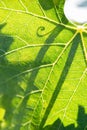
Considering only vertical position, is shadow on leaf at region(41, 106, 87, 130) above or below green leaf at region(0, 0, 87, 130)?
below

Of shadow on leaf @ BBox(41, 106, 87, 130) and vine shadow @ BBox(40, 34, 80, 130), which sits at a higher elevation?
vine shadow @ BBox(40, 34, 80, 130)

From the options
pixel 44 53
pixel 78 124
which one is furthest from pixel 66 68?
pixel 78 124

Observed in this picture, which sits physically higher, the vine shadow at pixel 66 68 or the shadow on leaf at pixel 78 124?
the vine shadow at pixel 66 68

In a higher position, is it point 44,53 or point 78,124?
point 44,53

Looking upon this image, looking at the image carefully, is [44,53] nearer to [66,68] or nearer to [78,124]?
[66,68]
